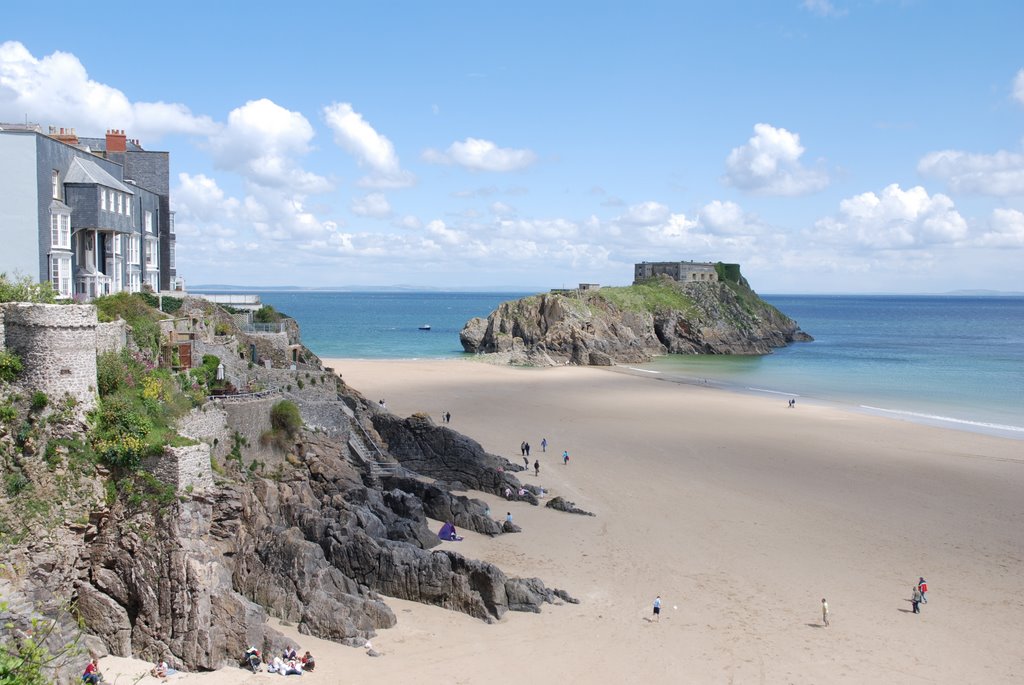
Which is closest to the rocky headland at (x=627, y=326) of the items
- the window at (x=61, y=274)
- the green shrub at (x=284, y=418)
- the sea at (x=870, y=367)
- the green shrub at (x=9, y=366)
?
the sea at (x=870, y=367)

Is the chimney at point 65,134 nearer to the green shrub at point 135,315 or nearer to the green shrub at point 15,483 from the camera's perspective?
the green shrub at point 135,315

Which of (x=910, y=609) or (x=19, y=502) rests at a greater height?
(x=19, y=502)

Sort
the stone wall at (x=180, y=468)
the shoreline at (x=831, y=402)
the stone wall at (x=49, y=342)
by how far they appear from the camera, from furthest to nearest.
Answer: the shoreline at (x=831, y=402)
the stone wall at (x=180, y=468)
the stone wall at (x=49, y=342)

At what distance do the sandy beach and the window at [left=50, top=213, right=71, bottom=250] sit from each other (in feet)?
51.2

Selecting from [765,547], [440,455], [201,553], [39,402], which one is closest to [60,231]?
[39,402]

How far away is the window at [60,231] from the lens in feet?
85.0

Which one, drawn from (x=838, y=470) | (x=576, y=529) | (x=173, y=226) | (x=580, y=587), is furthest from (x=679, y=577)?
(x=173, y=226)

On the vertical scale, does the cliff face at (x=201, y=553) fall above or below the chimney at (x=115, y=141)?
below

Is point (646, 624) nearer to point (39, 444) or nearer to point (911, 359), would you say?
point (39, 444)

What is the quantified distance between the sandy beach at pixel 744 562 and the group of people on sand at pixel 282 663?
22 centimetres

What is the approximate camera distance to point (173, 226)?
121 feet

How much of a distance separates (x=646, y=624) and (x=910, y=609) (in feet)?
21.0

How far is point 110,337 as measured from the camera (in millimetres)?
19891

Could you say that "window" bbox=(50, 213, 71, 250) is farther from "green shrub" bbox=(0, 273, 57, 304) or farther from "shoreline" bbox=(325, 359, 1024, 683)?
"shoreline" bbox=(325, 359, 1024, 683)
